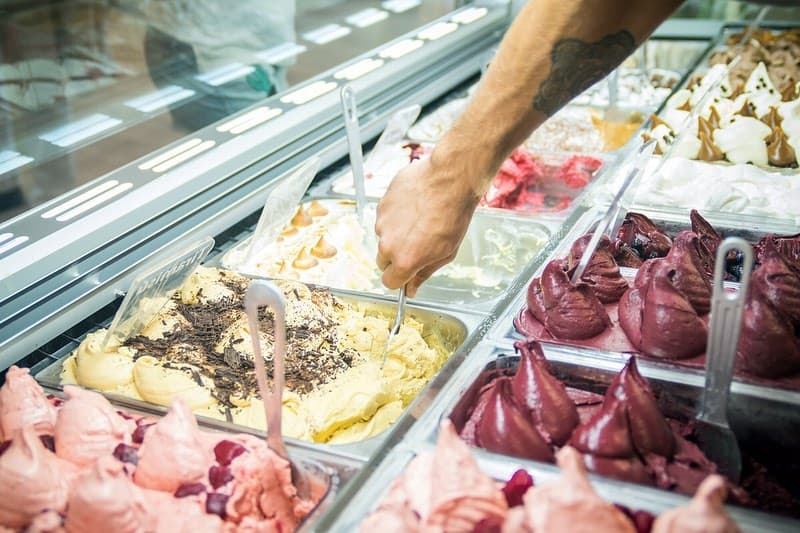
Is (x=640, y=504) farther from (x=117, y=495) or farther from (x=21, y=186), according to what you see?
(x=21, y=186)

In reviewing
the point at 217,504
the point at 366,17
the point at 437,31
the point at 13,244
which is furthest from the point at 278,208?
the point at 366,17

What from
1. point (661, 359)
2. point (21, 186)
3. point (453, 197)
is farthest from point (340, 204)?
point (661, 359)

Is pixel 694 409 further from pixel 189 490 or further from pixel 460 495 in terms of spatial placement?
pixel 189 490

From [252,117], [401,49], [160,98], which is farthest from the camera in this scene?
[401,49]

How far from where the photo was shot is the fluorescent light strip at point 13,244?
1.83 meters

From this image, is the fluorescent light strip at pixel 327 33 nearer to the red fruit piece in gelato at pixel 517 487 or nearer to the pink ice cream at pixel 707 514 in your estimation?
the red fruit piece in gelato at pixel 517 487

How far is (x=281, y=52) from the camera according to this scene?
12.7 feet

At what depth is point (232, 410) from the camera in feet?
5.55

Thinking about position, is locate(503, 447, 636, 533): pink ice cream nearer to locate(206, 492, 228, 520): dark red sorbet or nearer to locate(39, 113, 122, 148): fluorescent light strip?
locate(206, 492, 228, 520): dark red sorbet

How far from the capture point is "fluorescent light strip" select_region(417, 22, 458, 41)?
3896mm

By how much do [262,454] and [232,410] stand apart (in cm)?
31

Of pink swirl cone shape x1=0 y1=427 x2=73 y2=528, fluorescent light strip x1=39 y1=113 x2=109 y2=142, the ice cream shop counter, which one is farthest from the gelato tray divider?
fluorescent light strip x1=39 y1=113 x2=109 y2=142

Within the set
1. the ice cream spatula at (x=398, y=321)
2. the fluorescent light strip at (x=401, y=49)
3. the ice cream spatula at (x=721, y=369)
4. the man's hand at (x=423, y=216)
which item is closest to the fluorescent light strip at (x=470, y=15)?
the fluorescent light strip at (x=401, y=49)

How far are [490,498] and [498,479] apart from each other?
0.18 meters
